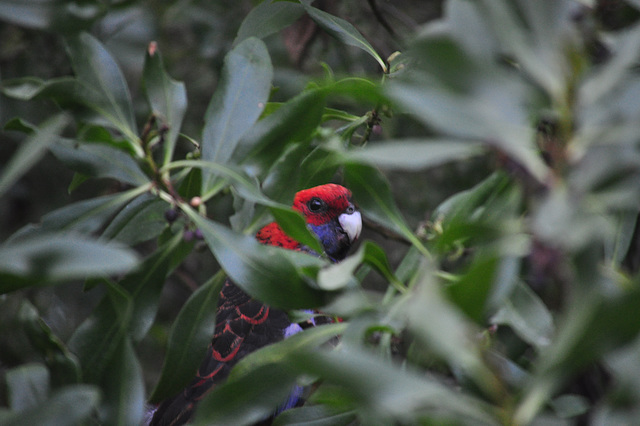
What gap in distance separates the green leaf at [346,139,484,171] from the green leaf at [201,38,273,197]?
0.33 meters

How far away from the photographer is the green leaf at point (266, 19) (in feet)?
3.58

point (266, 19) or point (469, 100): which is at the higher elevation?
point (469, 100)

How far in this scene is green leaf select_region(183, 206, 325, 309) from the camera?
30.5 inches

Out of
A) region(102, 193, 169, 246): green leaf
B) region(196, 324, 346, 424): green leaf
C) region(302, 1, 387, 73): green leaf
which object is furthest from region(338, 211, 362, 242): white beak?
region(196, 324, 346, 424): green leaf

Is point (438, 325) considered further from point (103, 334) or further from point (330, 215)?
point (330, 215)

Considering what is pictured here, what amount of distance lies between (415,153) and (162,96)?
476 millimetres

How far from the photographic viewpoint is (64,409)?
0.59 m

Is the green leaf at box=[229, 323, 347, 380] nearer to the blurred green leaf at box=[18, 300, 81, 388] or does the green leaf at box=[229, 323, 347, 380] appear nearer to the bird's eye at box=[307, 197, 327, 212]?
the blurred green leaf at box=[18, 300, 81, 388]

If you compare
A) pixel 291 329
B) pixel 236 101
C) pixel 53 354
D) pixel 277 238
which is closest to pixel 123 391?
pixel 53 354

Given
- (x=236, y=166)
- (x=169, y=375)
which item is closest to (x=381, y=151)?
(x=236, y=166)

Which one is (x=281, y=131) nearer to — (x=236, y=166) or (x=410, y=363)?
(x=236, y=166)

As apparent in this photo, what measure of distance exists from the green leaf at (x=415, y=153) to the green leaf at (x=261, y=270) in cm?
26

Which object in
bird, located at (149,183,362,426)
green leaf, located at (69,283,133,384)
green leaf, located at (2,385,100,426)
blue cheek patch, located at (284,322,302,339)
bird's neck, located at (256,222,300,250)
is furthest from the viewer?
bird's neck, located at (256,222,300,250)

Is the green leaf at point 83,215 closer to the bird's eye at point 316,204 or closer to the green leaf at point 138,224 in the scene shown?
the green leaf at point 138,224
